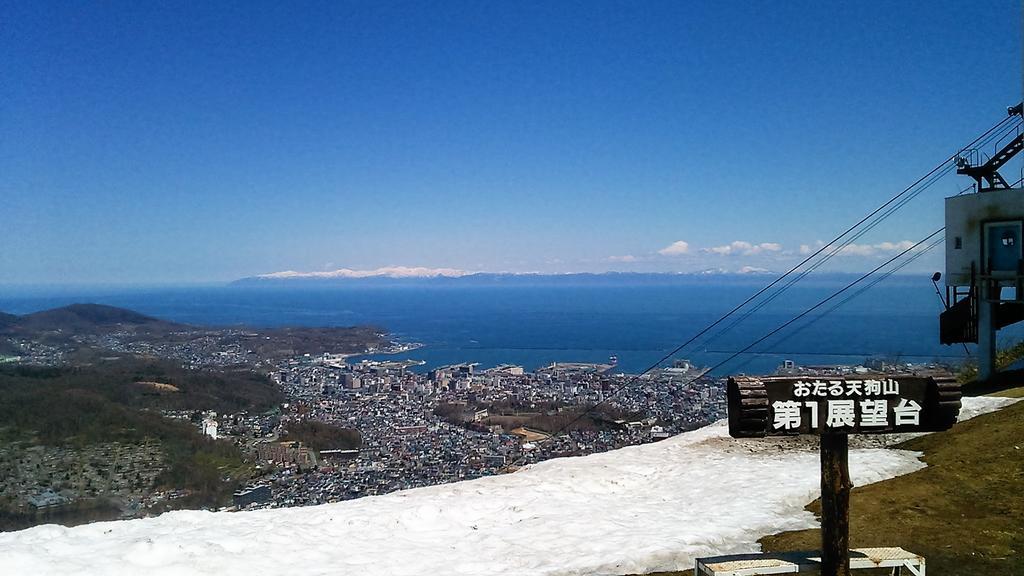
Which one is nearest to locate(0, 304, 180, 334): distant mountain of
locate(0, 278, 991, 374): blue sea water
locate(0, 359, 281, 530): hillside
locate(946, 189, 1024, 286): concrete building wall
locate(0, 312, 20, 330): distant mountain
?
locate(0, 312, 20, 330): distant mountain

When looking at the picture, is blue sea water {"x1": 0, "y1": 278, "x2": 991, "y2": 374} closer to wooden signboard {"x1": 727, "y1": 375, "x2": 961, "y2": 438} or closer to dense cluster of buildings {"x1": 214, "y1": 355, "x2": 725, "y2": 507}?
dense cluster of buildings {"x1": 214, "y1": 355, "x2": 725, "y2": 507}

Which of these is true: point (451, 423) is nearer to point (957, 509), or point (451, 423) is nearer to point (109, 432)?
point (109, 432)

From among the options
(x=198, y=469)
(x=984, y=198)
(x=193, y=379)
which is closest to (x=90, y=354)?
(x=193, y=379)

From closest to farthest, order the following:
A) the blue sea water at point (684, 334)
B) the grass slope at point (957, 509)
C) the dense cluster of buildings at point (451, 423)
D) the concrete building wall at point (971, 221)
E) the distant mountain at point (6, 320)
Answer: the grass slope at point (957, 509)
the concrete building wall at point (971, 221)
the dense cluster of buildings at point (451, 423)
the blue sea water at point (684, 334)
the distant mountain at point (6, 320)

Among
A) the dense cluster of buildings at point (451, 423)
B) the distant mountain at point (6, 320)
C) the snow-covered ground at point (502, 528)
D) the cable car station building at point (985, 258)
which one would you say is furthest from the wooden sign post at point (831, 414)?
the distant mountain at point (6, 320)

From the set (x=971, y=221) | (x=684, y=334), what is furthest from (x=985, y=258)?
(x=684, y=334)

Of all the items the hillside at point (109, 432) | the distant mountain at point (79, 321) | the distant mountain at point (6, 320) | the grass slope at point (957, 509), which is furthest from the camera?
the distant mountain at point (79, 321)

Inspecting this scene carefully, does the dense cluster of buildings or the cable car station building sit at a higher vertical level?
the cable car station building

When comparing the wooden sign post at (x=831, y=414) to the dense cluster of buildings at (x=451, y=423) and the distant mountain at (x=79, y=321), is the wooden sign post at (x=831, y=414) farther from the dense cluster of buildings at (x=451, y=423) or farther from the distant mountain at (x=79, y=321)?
the distant mountain at (x=79, y=321)
